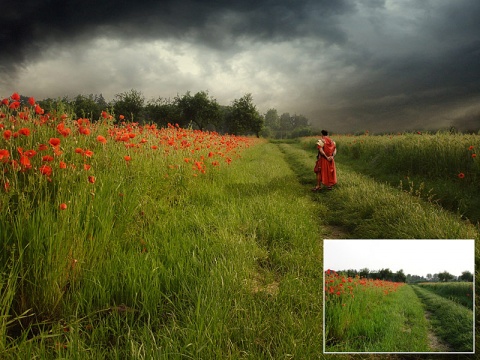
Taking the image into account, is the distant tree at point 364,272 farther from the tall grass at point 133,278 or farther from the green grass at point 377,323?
the tall grass at point 133,278

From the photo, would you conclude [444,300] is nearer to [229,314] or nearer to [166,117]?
[229,314]

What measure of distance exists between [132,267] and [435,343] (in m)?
2.09

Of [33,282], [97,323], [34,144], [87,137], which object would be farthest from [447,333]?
[87,137]

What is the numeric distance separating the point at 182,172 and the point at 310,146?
68.8ft

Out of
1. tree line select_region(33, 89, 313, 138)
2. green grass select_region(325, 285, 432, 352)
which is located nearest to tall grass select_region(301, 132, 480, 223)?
green grass select_region(325, 285, 432, 352)

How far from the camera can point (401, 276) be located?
1.70 metres

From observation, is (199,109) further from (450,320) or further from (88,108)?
(450,320)

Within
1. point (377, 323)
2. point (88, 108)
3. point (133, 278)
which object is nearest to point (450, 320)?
point (377, 323)

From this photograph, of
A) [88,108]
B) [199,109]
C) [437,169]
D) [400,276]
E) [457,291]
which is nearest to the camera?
[400,276]

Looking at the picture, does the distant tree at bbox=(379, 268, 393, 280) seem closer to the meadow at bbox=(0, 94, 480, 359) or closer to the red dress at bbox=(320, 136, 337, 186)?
the meadow at bbox=(0, 94, 480, 359)

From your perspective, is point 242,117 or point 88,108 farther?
point 242,117

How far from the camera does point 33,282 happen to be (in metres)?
2.29

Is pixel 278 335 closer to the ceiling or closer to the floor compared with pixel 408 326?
closer to the floor

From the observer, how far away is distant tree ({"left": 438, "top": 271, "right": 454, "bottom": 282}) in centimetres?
176
